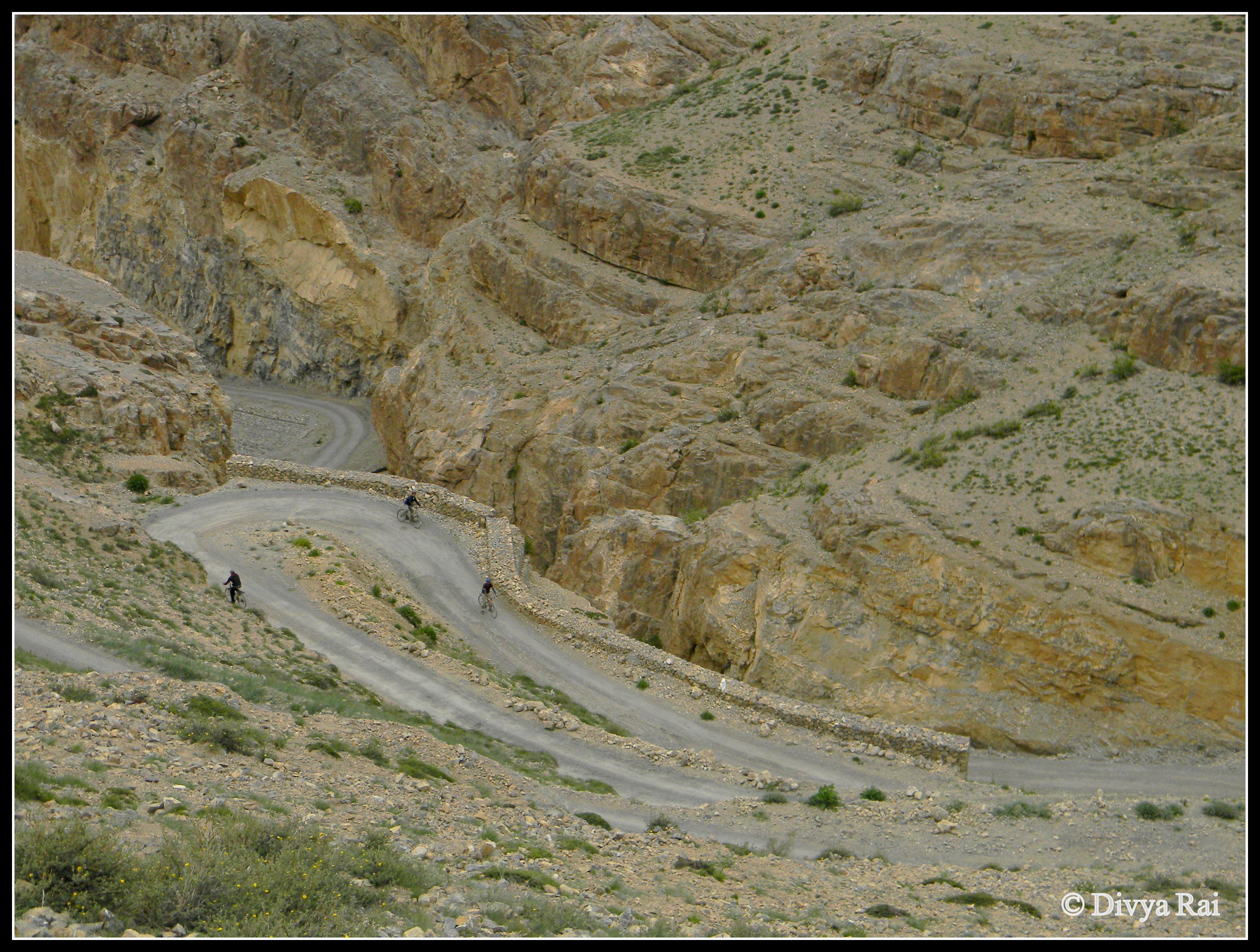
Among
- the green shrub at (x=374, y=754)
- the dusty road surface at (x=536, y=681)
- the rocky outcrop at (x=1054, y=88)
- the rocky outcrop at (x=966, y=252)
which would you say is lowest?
the dusty road surface at (x=536, y=681)

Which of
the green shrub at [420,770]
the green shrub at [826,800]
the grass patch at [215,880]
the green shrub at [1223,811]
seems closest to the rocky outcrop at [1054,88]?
the green shrub at [1223,811]

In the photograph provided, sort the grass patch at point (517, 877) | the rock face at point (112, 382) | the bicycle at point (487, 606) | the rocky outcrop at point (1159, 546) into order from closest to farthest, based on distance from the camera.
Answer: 1. the grass patch at point (517, 877)
2. the rocky outcrop at point (1159, 546)
3. the bicycle at point (487, 606)
4. the rock face at point (112, 382)

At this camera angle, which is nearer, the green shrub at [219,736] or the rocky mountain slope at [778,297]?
the green shrub at [219,736]

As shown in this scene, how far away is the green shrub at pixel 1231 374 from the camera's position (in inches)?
1264

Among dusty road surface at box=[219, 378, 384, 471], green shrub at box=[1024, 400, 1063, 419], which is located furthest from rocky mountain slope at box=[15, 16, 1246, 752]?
dusty road surface at box=[219, 378, 384, 471]

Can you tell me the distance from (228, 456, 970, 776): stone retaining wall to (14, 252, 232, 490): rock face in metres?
2.38

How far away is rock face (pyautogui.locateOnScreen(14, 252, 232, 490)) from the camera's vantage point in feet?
114

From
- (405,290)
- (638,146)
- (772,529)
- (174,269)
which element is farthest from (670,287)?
(174,269)

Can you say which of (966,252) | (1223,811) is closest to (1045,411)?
(966,252)

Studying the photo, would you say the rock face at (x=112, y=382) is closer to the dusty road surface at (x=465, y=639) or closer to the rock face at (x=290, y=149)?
the dusty road surface at (x=465, y=639)

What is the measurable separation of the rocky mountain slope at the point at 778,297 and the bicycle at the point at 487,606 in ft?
15.9

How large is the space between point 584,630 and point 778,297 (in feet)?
64.3

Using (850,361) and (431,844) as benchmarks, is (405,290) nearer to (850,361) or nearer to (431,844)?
(850,361)

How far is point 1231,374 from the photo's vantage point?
1267 inches
